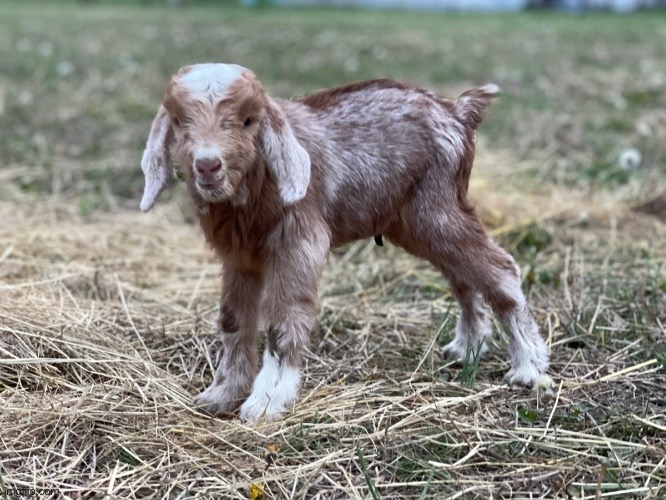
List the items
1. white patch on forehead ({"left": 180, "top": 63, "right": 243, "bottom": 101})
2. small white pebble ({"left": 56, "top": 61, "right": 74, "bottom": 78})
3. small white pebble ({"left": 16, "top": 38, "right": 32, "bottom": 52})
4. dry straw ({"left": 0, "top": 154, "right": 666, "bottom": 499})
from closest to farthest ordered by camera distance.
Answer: dry straw ({"left": 0, "top": 154, "right": 666, "bottom": 499}) < white patch on forehead ({"left": 180, "top": 63, "right": 243, "bottom": 101}) < small white pebble ({"left": 56, "top": 61, "right": 74, "bottom": 78}) < small white pebble ({"left": 16, "top": 38, "right": 32, "bottom": 52})

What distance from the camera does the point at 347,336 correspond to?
3.39 meters

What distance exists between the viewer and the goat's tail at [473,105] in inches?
119

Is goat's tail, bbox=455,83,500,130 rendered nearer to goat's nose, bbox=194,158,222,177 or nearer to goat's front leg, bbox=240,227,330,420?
goat's front leg, bbox=240,227,330,420

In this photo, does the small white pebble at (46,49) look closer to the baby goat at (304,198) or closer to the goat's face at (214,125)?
the baby goat at (304,198)

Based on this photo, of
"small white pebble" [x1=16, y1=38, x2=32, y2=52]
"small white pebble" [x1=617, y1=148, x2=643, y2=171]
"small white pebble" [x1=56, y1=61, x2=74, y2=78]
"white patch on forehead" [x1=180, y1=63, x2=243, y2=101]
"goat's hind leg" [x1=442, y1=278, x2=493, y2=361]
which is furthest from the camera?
"small white pebble" [x1=16, y1=38, x2=32, y2=52]

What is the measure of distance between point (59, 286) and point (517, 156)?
12.4 ft

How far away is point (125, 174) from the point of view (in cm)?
566

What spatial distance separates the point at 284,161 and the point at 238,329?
68cm

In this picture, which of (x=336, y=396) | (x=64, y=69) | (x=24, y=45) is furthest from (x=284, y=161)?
(x=24, y=45)

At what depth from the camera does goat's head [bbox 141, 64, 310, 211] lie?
2.37m

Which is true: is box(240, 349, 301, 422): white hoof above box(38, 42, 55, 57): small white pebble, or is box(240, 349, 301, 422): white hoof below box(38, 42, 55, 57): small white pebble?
above

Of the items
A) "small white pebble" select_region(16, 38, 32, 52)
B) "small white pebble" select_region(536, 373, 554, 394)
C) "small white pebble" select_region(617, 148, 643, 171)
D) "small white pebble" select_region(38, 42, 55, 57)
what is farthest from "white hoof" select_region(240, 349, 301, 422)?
"small white pebble" select_region(16, 38, 32, 52)

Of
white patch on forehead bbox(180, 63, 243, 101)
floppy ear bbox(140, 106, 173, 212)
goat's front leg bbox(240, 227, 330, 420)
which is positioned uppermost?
white patch on forehead bbox(180, 63, 243, 101)

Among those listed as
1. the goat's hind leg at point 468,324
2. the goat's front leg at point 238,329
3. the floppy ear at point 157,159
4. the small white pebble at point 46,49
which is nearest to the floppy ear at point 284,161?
the floppy ear at point 157,159
